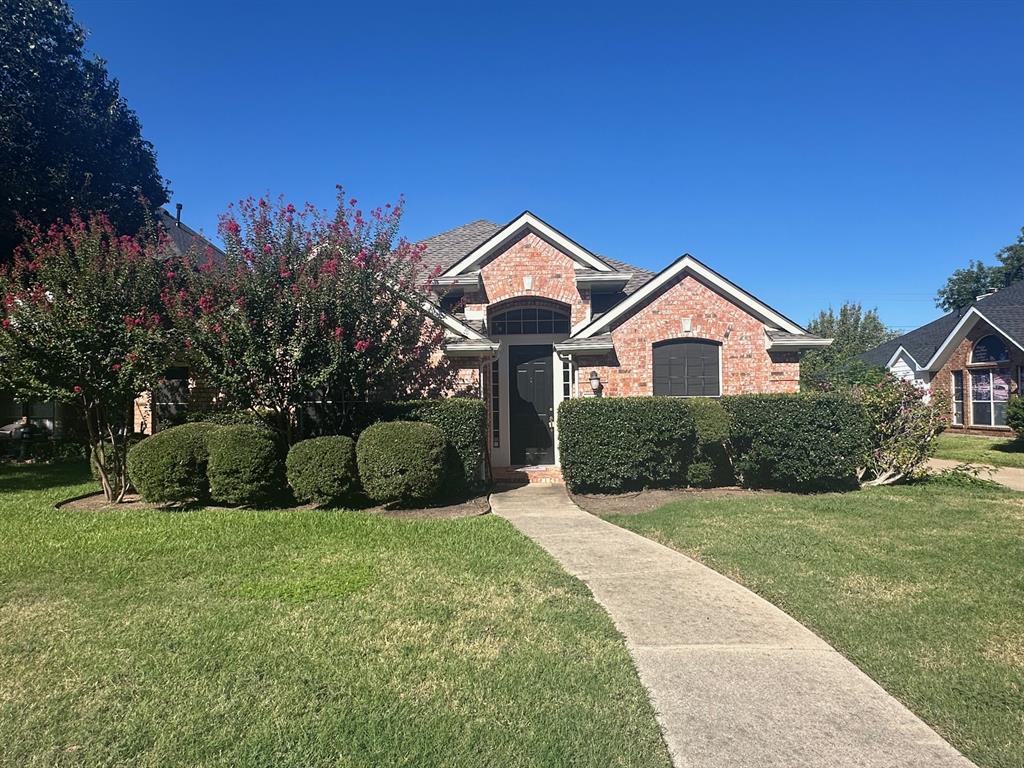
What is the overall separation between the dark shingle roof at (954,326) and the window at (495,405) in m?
19.2

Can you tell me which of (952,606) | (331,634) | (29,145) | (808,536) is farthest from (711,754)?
(29,145)

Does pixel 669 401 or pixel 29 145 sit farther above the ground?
pixel 29 145

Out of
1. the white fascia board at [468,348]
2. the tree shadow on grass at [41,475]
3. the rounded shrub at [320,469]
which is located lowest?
the tree shadow on grass at [41,475]

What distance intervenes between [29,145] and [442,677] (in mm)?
16919

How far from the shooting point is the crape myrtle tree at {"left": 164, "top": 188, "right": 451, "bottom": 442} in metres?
8.21

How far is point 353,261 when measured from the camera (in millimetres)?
8719

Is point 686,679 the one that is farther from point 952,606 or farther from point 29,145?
point 29,145

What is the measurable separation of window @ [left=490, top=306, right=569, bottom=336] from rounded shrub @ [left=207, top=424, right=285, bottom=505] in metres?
5.81

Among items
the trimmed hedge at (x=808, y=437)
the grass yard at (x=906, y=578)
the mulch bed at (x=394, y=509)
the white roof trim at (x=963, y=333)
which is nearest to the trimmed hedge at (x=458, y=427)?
the mulch bed at (x=394, y=509)

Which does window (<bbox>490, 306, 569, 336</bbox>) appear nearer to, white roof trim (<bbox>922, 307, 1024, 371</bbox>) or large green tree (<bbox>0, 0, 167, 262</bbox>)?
large green tree (<bbox>0, 0, 167, 262</bbox>)

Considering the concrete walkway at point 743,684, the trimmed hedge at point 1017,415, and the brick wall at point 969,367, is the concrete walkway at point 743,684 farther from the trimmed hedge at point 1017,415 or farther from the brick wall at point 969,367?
the brick wall at point 969,367

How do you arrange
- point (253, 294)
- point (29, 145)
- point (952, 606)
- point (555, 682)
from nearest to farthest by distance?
point (555, 682)
point (952, 606)
point (253, 294)
point (29, 145)

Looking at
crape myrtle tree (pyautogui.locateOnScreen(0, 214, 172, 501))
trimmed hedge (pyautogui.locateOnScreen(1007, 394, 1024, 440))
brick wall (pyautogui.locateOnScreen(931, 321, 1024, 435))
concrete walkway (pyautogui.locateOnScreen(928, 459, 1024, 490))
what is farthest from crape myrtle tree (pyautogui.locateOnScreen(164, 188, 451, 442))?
brick wall (pyautogui.locateOnScreen(931, 321, 1024, 435))

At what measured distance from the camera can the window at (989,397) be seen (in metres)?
21.0
